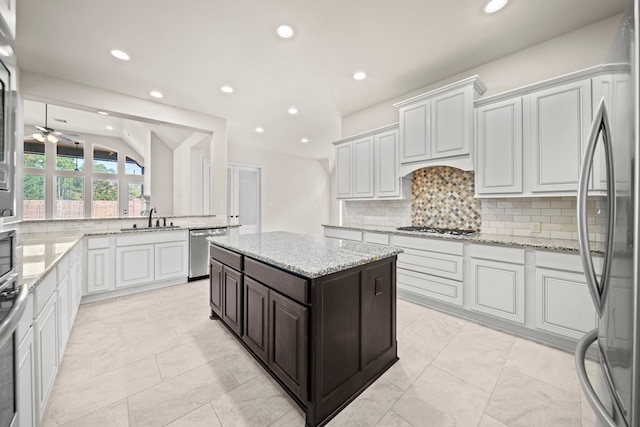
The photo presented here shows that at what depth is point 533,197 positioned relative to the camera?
2.52 m

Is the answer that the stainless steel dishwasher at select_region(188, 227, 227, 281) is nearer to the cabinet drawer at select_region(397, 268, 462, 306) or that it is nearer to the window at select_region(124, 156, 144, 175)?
the cabinet drawer at select_region(397, 268, 462, 306)

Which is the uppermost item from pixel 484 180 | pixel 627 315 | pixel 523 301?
pixel 484 180

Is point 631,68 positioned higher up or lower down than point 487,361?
A: higher up

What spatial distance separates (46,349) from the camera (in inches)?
58.6

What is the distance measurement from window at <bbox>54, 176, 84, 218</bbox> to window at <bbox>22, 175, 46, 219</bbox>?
24 centimetres

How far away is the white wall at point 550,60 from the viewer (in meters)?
2.33

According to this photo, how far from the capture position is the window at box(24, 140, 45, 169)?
19.7 feet

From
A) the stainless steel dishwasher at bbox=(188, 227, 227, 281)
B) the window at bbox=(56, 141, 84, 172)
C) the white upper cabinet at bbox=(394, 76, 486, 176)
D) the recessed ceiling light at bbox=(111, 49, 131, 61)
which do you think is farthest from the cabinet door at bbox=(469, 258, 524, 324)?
the window at bbox=(56, 141, 84, 172)

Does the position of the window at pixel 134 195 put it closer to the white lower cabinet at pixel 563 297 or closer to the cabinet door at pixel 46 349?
the cabinet door at pixel 46 349

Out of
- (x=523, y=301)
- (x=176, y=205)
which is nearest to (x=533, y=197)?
(x=523, y=301)

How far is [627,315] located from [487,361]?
174cm

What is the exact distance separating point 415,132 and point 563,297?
2.23 m

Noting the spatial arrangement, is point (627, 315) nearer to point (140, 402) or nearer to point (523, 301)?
point (523, 301)

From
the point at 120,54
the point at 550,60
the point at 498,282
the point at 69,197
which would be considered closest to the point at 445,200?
the point at 498,282
